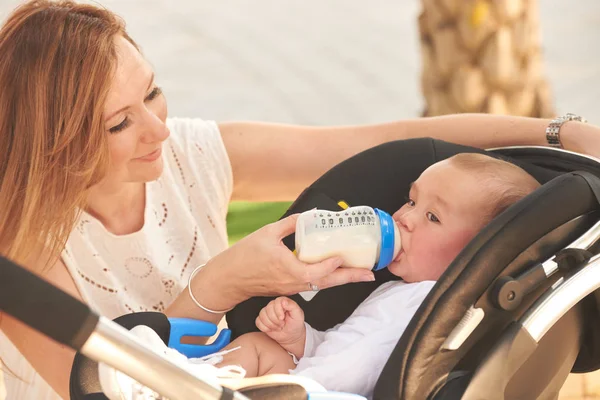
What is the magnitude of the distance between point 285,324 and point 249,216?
1707 mm

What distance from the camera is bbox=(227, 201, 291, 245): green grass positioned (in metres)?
3.17

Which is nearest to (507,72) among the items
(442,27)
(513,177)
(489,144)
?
(442,27)

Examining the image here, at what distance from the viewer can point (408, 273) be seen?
4.99ft

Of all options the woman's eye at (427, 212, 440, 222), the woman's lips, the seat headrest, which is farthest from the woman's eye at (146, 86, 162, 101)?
the seat headrest

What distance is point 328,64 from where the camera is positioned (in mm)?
4891

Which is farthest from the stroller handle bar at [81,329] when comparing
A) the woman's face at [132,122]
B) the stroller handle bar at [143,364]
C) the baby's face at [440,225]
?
the woman's face at [132,122]

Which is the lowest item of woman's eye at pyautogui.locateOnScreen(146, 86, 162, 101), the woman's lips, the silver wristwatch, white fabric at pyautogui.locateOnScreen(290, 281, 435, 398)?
white fabric at pyautogui.locateOnScreen(290, 281, 435, 398)

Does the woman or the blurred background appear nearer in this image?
the woman

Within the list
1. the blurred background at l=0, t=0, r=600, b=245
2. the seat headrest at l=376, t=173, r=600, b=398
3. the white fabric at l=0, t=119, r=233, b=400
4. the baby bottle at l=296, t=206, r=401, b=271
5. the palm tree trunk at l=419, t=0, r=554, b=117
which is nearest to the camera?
the seat headrest at l=376, t=173, r=600, b=398

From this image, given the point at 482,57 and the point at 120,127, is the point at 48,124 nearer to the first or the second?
the point at 120,127

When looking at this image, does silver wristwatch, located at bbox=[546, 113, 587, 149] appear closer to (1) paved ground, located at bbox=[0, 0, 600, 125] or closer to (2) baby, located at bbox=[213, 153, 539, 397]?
(2) baby, located at bbox=[213, 153, 539, 397]

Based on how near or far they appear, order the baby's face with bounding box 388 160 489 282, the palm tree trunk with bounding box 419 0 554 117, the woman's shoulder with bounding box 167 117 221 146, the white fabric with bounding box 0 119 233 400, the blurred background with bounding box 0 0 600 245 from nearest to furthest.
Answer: the baby's face with bounding box 388 160 489 282 < the white fabric with bounding box 0 119 233 400 < the woman's shoulder with bounding box 167 117 221 146 < the palm tree trunk with bounding box 419 0 554 117 < the blurred background with bounding box 0 0 600 245

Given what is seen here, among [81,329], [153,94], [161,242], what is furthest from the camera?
[161,242]

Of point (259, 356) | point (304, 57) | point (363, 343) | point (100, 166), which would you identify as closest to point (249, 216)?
point (100, 166)
